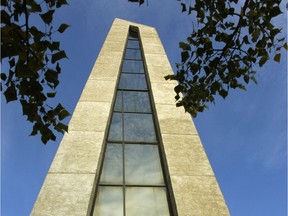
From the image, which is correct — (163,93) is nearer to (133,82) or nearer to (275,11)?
(133,82)

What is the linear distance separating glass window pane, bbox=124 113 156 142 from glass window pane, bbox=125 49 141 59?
4.10m

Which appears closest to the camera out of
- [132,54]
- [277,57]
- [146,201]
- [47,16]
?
[47,16]

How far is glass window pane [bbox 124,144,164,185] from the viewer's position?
801cm

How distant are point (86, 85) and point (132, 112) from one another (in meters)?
1.80

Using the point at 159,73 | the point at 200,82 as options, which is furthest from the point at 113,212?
the point at 159,73

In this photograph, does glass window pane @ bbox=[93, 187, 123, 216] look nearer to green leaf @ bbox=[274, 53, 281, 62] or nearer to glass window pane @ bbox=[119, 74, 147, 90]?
green leaf @ bbox=[274, 53, 281, 62]

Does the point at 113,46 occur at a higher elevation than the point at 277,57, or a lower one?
lower

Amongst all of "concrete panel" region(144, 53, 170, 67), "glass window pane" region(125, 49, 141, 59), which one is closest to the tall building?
"concrete panel" region(144, 53, 170, 67)

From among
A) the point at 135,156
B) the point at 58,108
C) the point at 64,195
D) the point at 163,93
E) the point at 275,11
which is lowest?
the point at 135,156

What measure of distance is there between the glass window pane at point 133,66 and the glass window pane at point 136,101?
1.61 m

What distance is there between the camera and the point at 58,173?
24.3 ft

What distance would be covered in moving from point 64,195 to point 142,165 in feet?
7.22

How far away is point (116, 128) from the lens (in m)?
9.48

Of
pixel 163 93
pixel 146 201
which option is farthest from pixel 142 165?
pixel 163 93
